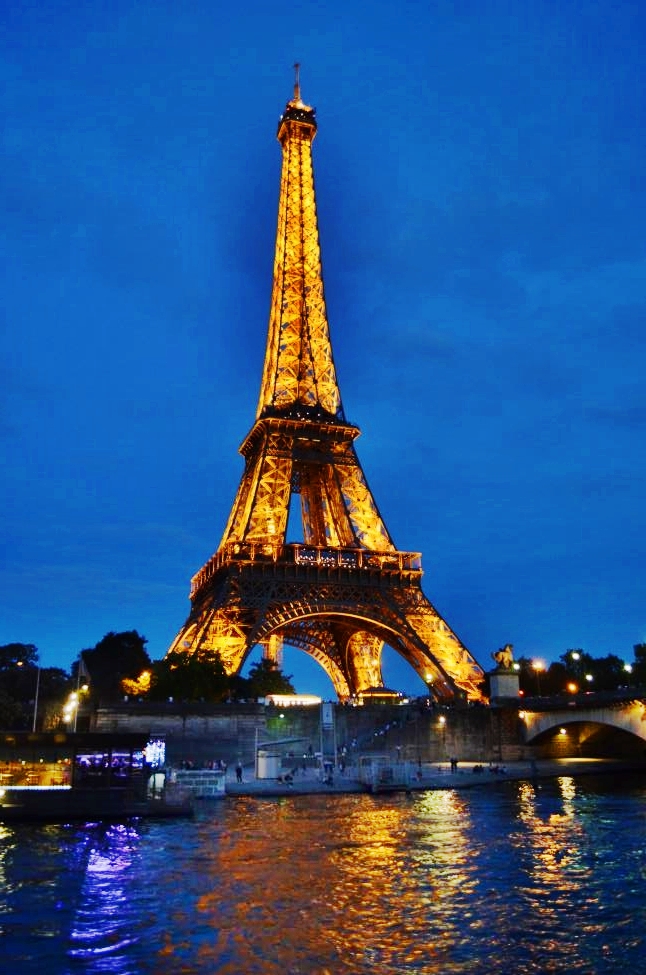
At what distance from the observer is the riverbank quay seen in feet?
167

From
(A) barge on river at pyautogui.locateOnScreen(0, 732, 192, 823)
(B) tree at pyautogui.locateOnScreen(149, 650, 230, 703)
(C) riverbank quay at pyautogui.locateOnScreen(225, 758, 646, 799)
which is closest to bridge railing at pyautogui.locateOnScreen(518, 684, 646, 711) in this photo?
(C) riverbank quay at pyautogui.locateOnScreen(225, 758, 646, 799)

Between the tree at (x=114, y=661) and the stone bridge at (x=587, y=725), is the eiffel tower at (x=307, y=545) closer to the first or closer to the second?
the stone bridge at (x=587, y=725)

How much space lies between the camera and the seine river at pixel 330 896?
16.4m

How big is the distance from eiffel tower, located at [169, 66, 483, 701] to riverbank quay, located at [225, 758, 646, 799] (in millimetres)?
8621

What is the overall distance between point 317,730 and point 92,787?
31.0 m

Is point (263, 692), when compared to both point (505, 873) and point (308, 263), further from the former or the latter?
point (505, 873)

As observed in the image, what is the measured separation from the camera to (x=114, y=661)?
106062mm

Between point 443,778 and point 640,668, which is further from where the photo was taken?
point 640,668

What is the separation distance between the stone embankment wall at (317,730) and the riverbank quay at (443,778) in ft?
6.50

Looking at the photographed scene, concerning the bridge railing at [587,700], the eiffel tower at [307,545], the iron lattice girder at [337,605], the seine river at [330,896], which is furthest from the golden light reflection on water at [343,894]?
the eiffel tower at [307,545]

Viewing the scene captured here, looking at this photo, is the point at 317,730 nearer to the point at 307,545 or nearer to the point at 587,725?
the point at 307,545

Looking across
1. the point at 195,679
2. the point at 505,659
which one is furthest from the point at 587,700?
the point at 195,679

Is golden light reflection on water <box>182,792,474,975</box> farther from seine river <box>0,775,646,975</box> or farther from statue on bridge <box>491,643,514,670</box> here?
statue on bridge <box>491,643,514,670</box>

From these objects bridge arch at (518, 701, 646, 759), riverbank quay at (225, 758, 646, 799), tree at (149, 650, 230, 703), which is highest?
tree at (149, 650, 230, 703)
